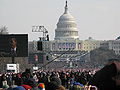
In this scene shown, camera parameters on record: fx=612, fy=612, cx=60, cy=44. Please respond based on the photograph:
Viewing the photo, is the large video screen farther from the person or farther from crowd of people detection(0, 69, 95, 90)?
the person

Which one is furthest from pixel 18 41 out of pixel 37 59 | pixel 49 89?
pixel 49 89

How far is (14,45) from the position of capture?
5225 centimetres

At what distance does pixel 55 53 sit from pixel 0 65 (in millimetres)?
113569

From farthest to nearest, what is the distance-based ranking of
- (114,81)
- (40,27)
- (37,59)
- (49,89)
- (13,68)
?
(37,59)
(40,27)
(13,68)
(49,89)
(114,81)

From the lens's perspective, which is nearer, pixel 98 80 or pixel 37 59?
pixel 98 80

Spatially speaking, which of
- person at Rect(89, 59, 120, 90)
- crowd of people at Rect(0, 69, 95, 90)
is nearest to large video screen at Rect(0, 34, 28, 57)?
crowd of people at Rect(0, 69, 95, 90)

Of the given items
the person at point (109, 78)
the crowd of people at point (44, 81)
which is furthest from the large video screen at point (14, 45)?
the person at point (109, 78)

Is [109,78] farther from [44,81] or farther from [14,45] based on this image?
[14,45]

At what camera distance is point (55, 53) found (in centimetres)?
18338

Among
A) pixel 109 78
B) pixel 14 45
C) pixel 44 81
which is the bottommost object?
pixel 44 81

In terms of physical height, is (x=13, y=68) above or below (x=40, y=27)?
below

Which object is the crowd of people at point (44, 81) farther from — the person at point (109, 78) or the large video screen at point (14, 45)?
the large video screen at point (14, 45)

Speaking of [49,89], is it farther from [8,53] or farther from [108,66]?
[8,53]

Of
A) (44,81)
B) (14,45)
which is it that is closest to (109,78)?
(44,81)
